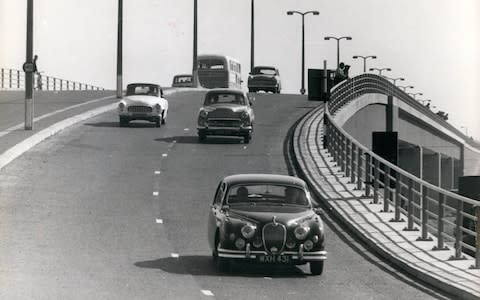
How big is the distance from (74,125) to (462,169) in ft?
191

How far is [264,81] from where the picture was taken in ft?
263

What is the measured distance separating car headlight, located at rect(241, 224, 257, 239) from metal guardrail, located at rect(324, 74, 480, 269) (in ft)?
10.0

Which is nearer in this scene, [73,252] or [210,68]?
[73,252]

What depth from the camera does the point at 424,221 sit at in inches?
781

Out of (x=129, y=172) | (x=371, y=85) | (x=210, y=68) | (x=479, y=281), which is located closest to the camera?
(x=479, y=281)

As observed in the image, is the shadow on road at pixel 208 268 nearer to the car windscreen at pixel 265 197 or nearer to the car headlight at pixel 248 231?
the car headlight at pixel 248 231

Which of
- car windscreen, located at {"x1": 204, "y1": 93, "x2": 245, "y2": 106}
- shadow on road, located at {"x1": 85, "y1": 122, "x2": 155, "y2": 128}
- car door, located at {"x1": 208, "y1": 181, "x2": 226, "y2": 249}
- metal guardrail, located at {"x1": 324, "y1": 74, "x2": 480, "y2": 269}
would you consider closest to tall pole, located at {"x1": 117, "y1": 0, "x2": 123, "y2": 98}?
shadow on road, located at {"x1": 85, "y1": 122, "x2": 155, "y2": 128}

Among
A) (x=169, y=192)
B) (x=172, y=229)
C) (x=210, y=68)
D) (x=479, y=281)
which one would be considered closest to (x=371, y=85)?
(x=210, y=68)

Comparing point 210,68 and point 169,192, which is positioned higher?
point 210,68

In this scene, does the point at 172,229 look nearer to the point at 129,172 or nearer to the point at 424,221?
the point at 424,221

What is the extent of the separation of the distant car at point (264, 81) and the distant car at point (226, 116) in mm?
42026

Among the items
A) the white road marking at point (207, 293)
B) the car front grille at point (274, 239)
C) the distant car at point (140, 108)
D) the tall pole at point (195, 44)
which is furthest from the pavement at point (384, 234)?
the tall pole at point (195, 44)

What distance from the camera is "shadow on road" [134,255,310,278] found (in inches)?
668

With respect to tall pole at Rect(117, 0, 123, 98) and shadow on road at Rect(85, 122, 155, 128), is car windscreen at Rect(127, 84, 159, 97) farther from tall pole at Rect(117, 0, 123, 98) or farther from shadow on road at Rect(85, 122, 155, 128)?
tall pole at Rect(117, 0, 123, 98)
